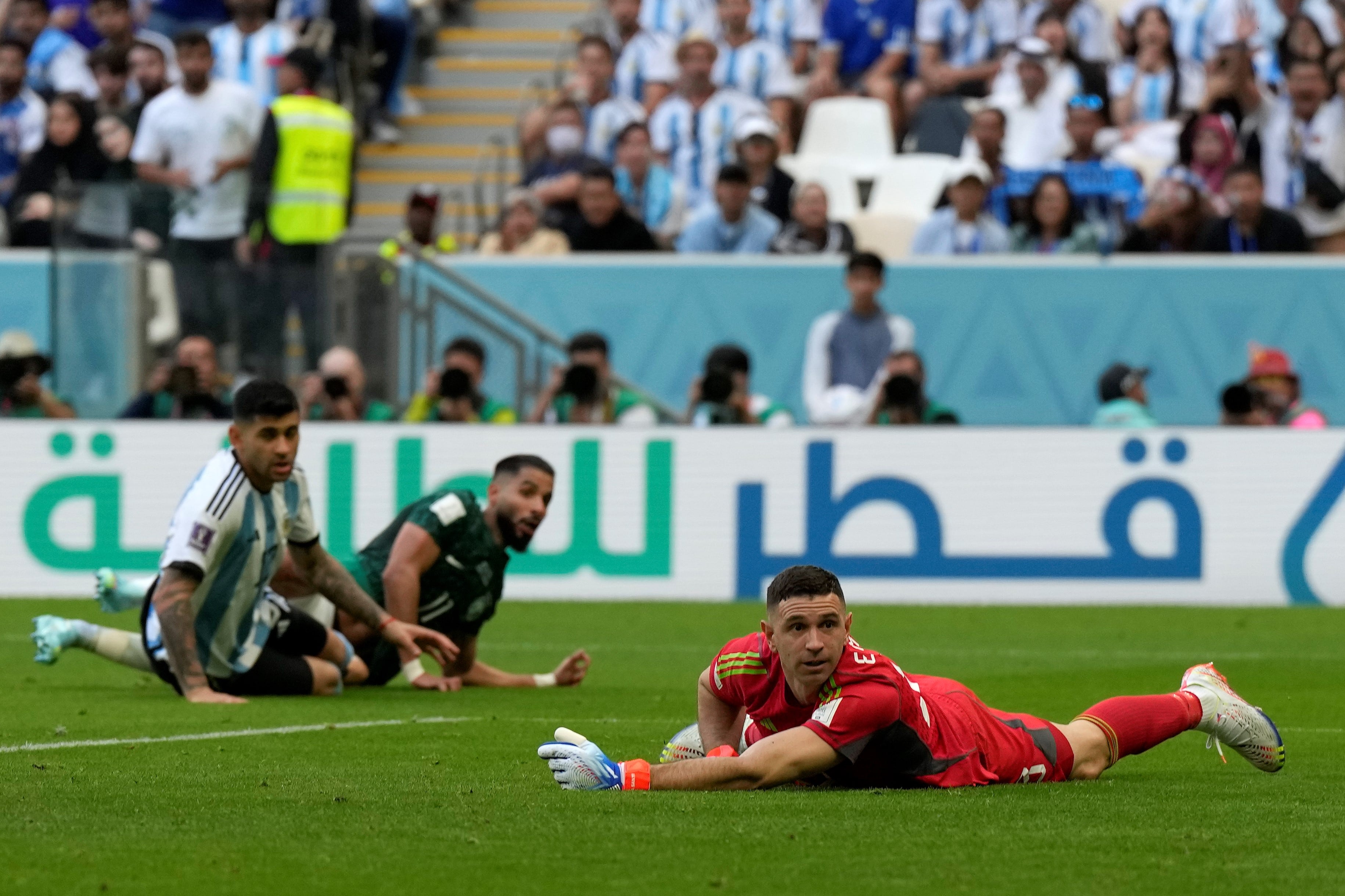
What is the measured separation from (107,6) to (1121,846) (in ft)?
56.6

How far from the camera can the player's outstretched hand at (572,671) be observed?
10.5m

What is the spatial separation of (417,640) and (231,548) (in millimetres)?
947

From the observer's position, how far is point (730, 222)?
Answer: 18281mm

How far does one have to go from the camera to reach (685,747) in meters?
7.37

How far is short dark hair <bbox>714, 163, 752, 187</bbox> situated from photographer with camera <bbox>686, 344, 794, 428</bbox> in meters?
1.83

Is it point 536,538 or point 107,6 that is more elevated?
point 107,6

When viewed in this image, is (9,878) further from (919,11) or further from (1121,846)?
(919,11)

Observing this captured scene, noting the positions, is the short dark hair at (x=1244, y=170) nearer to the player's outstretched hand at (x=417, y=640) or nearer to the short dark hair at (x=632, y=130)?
the short dark hair at (x=632, y=130)

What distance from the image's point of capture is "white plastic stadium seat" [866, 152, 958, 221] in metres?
19.7

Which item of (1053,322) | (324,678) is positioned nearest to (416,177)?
(1053,322)

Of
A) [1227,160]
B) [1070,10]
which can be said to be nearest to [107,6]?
[1070,10]

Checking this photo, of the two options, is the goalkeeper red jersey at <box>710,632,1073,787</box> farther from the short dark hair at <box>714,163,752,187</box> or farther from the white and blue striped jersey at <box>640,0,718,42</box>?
the white and blue striped jersey at <box>640,0,718,42</box>

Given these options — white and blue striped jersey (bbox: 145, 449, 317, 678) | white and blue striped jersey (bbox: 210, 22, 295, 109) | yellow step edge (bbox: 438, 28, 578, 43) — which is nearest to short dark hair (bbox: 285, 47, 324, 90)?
white and blue striped jersey (bbox: 210, 22, 295, 109)

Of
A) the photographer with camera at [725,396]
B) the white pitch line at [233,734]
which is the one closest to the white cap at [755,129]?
the photographer with camera at [725,396]
